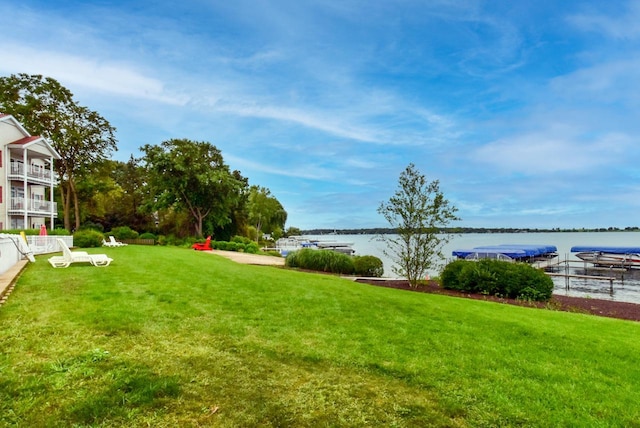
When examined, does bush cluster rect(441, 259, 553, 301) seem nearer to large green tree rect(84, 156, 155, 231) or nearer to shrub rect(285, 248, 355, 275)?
shrub rect(285, 248, 355, 275)

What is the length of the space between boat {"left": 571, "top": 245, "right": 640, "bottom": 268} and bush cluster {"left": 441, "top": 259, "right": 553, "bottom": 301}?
88.3 ft

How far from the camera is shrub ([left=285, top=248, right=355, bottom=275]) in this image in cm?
1902

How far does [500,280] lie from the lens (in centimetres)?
1276

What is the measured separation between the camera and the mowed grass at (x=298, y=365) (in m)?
3.17

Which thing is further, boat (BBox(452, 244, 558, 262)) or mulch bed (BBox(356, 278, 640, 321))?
boat (BBox(452, 244, 558, 262))

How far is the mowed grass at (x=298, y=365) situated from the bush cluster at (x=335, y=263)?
1116 centimetres

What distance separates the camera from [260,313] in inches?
255

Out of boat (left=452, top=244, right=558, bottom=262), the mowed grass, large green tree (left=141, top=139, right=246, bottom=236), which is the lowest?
boat (left=452, top=244, right=558, bottom=262)

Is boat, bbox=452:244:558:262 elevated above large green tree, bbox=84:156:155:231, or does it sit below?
below

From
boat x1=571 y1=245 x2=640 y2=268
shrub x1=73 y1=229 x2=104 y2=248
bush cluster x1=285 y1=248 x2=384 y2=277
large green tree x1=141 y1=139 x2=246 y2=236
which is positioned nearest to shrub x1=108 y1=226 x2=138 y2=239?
large green tree x1=141 y1=139 x2=246 y2=236

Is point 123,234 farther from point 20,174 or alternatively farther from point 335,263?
point 335,263

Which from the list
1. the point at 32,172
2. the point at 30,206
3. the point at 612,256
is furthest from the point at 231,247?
the point at 612,256

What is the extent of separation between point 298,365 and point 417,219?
10.4 meters

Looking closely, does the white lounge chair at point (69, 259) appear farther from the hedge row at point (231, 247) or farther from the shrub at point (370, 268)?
the hedge row at point (231, 247)
